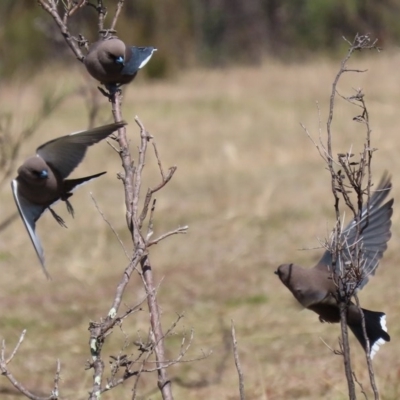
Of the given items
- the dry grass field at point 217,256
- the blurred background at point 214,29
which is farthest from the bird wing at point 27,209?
the blurred background at point 214,29

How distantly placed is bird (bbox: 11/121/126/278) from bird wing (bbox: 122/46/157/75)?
0.79ft

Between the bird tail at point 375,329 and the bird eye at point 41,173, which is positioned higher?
the bird eye at point 41,173

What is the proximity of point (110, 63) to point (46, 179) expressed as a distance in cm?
42

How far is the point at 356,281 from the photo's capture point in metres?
2.28

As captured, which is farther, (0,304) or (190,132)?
(190,132)

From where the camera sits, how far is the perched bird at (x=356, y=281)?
2.40 m

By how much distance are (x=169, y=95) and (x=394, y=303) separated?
985 centimetres

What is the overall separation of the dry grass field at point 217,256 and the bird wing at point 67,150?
58 centimetres

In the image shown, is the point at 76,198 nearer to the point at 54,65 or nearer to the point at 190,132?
the point at 190,132

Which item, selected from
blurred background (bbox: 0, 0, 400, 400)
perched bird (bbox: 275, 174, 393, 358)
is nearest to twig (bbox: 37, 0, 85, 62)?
blurred background (bbox: 0, 0, 400, 400)

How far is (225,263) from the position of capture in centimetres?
663

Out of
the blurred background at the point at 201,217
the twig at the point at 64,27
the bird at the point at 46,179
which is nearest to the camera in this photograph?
the twig at the point at 64,27

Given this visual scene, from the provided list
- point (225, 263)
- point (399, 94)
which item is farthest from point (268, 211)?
point (399, 94)

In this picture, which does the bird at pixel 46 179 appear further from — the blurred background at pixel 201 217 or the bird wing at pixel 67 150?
the blurred background at pixel 201 217
